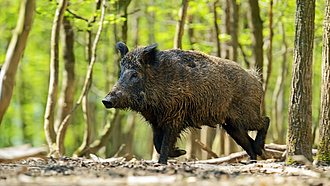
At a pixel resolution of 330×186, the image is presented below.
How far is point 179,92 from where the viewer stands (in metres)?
6.96

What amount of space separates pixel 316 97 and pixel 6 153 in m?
25.7

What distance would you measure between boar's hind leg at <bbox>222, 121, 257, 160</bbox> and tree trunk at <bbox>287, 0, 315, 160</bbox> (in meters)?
1.04

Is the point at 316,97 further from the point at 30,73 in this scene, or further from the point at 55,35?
the point at 55,35

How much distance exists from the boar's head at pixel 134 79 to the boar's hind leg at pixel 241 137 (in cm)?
213

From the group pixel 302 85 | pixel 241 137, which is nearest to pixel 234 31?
pixel 241 137

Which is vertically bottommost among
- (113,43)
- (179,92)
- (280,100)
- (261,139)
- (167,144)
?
(261,139)

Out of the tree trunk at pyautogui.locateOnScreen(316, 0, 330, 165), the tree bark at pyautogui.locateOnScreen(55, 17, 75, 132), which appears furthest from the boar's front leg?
the tree bark at pyautogui.locateOnScreen(55, 17, 75, 132)

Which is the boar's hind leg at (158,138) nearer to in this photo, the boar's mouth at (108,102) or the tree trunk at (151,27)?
the boar's mouth at (108,102)

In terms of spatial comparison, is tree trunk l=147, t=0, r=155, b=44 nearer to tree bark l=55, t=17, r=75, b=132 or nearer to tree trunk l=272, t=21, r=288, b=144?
tree trunk l=272, t=21, r=288, b=144

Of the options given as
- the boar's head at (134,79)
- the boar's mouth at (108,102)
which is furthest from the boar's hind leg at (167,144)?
the boar's mouth at (108,102)

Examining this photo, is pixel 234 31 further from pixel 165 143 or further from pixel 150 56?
pixel 165 143

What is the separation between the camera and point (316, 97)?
27969 mm

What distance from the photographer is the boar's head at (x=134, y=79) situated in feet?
21.6

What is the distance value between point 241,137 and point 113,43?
12599 millimetres
